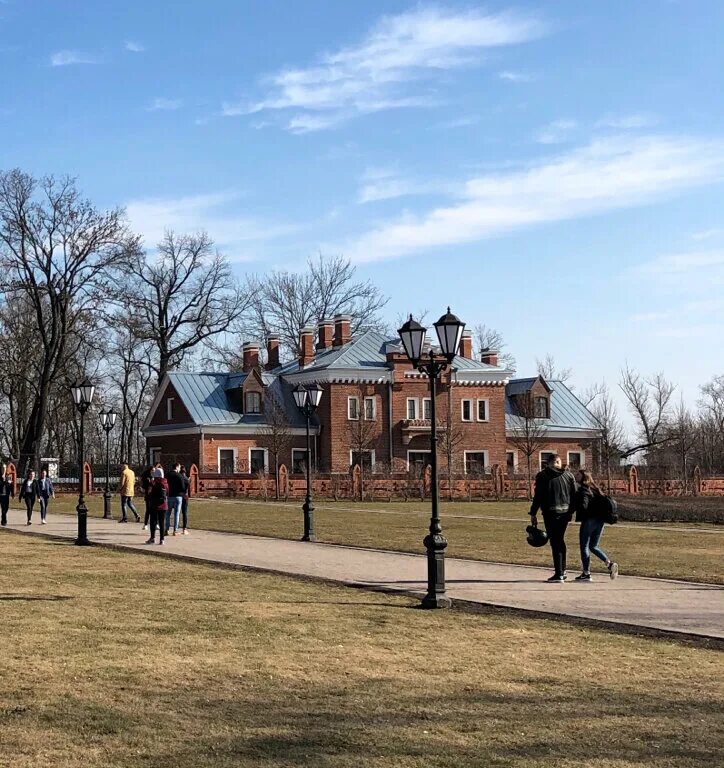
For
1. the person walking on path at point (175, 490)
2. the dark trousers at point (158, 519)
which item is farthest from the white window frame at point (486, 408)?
the dark trousers at point (158, 519)

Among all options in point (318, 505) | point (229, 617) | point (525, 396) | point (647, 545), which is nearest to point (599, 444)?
point (525, 396)

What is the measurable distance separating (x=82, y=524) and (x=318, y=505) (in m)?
21.2

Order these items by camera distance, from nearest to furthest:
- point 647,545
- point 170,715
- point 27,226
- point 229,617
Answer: point 170,715
point 229,617
point 647,545
point 27,226

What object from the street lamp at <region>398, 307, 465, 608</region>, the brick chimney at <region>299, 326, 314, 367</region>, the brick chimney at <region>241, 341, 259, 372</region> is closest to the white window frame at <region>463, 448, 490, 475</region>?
the brick chimney at <region>299, 326, 314, 367</region>

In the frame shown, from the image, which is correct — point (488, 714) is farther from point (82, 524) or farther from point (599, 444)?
point (599, 444)

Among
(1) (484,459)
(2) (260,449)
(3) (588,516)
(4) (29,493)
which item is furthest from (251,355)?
(3) (588,516)

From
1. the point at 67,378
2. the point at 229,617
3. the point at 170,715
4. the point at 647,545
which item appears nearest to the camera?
the point at 170,715

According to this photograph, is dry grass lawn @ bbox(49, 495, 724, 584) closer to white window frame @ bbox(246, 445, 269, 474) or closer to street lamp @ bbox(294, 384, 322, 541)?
street lamp @ bbox(294, 384, 322, 541)

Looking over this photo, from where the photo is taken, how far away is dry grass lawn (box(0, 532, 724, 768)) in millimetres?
6949

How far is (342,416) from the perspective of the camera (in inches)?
2446

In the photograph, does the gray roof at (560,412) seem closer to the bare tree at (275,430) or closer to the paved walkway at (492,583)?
the bare tree at (275,430)

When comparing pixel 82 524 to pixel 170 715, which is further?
pixel 82 524

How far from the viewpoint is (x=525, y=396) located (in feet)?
219

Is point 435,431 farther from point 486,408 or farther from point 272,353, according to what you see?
point 272,353
